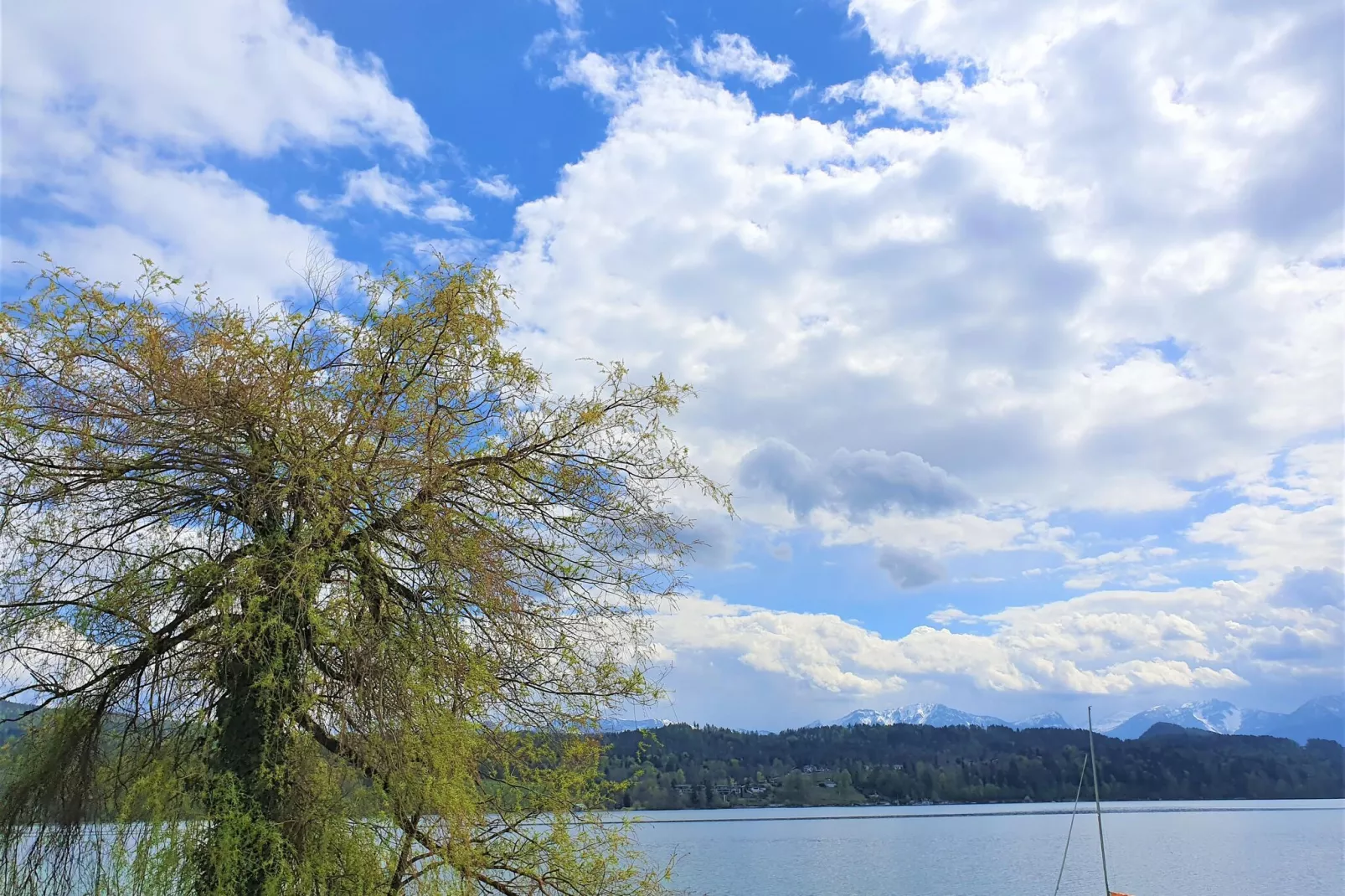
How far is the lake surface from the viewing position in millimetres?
51438

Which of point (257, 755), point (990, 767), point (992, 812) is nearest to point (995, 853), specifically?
point (992, 812)

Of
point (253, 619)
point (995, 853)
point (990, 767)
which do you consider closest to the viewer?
point (253, 619)

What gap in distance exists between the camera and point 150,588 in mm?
6473

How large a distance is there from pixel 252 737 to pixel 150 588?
1.17 meters

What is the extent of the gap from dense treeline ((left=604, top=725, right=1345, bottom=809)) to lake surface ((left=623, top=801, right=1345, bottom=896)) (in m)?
3.97

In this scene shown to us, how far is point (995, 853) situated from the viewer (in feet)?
240

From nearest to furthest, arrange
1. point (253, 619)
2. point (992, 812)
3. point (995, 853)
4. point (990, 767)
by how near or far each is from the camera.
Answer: point (253, 619) < point (995, 853) < point (992, 812) < point (990, 767)

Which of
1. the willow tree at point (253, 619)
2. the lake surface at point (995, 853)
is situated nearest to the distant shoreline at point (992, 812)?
the lake surface at point (995, 853)

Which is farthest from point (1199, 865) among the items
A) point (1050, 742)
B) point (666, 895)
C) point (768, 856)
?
point (1050, 742)

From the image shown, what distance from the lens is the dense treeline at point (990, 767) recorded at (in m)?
130

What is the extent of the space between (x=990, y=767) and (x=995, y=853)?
247 feet

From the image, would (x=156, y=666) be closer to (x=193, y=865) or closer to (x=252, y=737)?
(x=252, y=737)

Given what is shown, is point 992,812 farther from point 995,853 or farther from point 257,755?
point 257,755

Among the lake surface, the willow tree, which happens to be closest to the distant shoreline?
the lake surface
